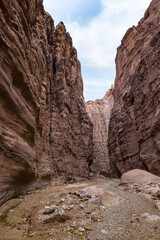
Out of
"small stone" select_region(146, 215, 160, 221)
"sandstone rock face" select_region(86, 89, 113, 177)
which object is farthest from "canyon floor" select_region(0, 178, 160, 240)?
"sandstone rock face" select_region(86, 89, 113, 177)

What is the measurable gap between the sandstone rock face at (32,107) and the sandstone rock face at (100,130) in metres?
18.5

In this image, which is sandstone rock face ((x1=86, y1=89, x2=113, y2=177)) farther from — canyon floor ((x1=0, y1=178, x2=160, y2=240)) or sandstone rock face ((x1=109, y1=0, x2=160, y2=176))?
canyon floor ((x1=0, y1=178, x2=160, y2=240))

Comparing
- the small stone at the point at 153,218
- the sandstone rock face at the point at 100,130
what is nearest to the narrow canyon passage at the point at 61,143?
the small stone at the point at 153,218

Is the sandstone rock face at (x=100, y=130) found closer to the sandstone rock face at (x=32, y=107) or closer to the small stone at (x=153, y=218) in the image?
the sandstone rock face at (x=32, y=107)

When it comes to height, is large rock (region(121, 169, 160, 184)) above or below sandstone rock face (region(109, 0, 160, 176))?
below

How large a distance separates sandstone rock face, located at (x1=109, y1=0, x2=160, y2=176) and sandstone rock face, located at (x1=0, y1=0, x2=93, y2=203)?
7.81 metres

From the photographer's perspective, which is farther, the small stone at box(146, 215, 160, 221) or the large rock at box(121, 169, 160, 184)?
the large rock at box(121, 169, 160, 184)

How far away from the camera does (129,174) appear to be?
44.4 feet

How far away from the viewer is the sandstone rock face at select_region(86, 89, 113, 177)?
47938mm

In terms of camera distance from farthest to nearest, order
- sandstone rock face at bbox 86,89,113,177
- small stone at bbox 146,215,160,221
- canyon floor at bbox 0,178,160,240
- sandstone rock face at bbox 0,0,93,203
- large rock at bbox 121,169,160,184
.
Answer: sandstone rock face at bbox 86,89,113,177, large rock at bbox 121,169,160,184, sandstone rock face at bbox 0,0,93,203, small stone at bbox 146,215,160,221, canyon floor at bbox 0,178,160,240

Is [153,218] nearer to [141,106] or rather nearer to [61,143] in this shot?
[61,143]

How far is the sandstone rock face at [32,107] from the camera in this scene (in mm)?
8598

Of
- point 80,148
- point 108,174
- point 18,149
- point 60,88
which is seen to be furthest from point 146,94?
point 108,174

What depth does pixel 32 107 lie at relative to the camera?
1322cm
